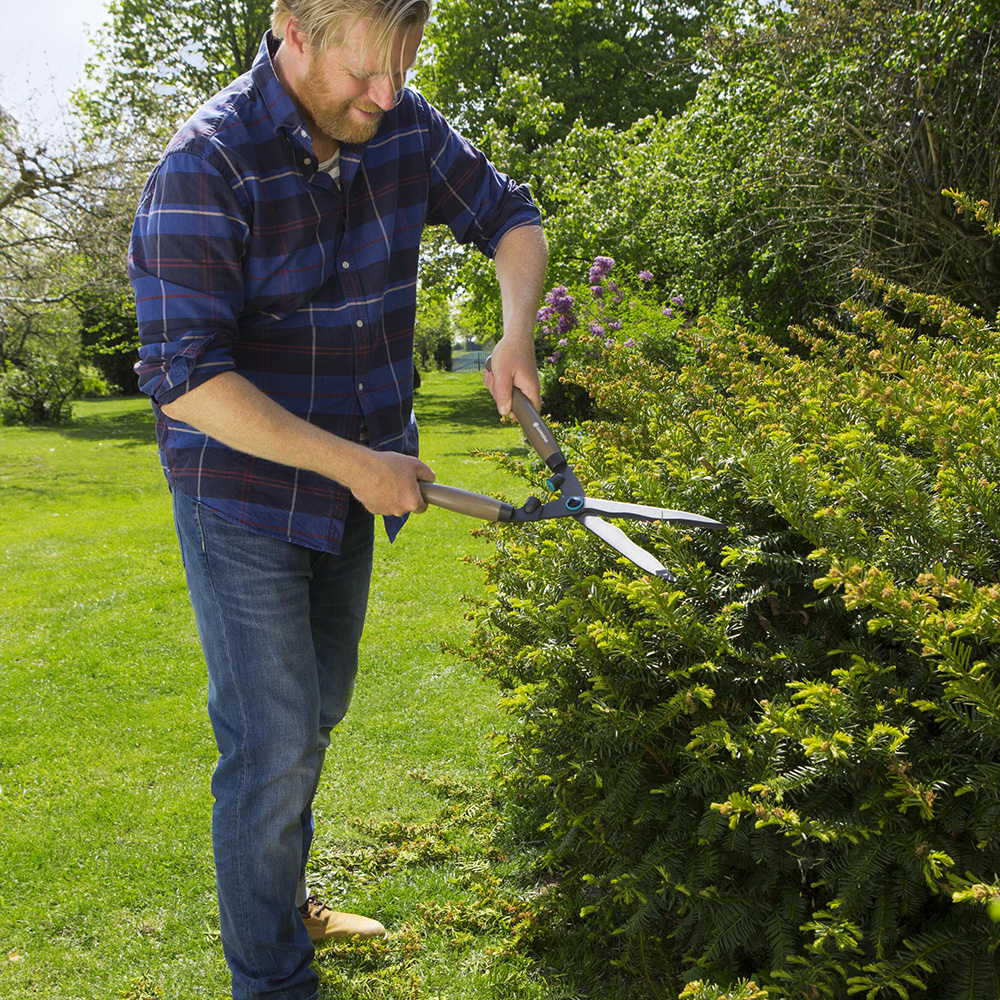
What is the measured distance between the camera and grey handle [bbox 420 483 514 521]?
2109 mm

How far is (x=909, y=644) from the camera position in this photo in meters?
1.83

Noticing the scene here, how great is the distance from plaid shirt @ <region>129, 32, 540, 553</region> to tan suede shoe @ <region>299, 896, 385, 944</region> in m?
1.23

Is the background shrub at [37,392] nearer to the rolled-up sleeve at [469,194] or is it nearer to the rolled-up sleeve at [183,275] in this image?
the rolled-up sleeve at [469,194]

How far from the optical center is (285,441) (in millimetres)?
1957

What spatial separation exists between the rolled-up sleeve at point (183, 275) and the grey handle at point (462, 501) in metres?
0.54

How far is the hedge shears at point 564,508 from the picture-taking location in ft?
6.70

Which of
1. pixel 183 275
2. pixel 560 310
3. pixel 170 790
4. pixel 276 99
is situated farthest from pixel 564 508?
pixel 560 310

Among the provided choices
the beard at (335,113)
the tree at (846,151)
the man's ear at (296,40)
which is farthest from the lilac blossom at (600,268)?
the man's ear at (296,40)

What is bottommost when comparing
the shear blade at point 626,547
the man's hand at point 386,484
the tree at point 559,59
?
the shear blade at point 626,547

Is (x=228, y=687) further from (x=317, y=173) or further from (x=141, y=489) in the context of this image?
(x=141, y=489)

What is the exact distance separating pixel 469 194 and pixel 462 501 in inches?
43.5

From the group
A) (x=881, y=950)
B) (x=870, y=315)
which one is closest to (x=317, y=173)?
(x=870, y=315)

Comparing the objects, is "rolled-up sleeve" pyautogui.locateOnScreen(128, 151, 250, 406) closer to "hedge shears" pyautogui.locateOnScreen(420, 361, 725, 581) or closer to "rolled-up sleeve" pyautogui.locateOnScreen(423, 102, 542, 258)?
"hedge shears" pyautogui.locateOnScreen(420, 361, 725, 581)

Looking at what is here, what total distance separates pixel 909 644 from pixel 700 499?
0.69m
